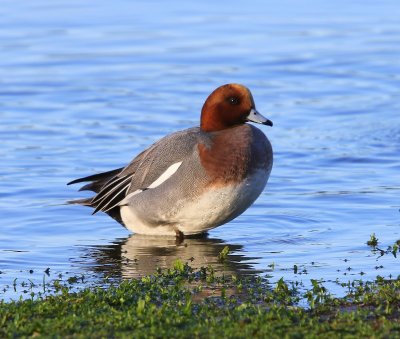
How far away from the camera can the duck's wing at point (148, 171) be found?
8844 millimetres

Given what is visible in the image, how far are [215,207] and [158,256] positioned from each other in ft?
1.99

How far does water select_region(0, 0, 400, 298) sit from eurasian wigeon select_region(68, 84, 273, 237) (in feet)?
0.81

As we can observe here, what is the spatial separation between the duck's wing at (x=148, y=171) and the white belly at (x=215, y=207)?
364 mm

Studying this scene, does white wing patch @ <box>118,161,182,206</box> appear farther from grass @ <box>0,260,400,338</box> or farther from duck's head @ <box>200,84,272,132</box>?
grass @ <box>0,260,400,338</box>

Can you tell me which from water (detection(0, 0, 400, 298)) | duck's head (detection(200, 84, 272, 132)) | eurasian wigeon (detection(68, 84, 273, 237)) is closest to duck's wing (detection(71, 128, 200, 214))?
eurasian wigeon (detection(68, 84, 273, 237))

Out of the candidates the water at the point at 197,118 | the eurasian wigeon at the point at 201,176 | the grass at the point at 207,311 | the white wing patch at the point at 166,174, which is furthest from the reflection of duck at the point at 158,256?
the grass at the point at 207,311

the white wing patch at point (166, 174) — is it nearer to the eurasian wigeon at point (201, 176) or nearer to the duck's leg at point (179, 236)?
the eurasian wigeon at point (201, 176)

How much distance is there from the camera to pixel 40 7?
2012 centimetres

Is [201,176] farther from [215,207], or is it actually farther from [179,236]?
[179,236]

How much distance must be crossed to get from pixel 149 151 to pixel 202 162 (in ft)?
2.44

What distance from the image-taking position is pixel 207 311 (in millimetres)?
6156

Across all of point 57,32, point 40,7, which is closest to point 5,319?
point 57,32

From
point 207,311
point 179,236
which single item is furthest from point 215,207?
point 207,311

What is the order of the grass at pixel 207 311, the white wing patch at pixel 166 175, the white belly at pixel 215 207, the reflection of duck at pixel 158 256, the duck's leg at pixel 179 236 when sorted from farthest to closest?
1. the duck's leg at pixel 179 236
2. the white wing patch at pixel 166 175
3. the white belly at pixel 215 207
4. the reflection of duck at pixel 158 256
5. the grass at pixel 207 311
